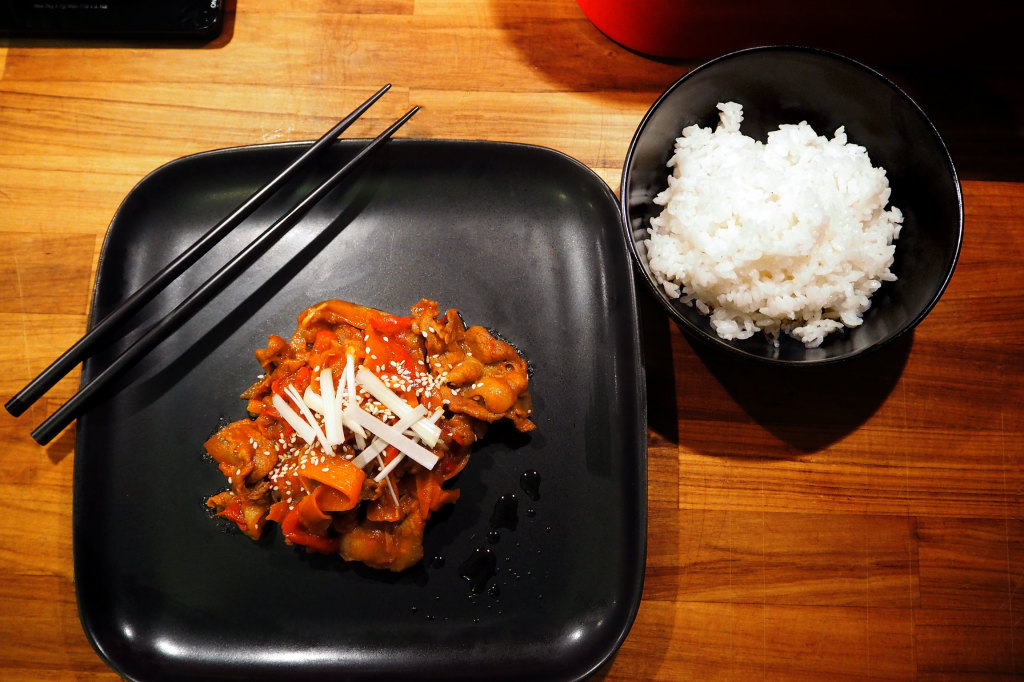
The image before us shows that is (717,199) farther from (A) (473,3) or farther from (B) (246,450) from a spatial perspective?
(B) (246,450)

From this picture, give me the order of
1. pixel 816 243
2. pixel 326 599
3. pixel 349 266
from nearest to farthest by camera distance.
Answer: pixel 816 243 < pixel 326 599 < pixel 349 266

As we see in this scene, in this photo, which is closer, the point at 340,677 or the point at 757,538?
the point at 340,677

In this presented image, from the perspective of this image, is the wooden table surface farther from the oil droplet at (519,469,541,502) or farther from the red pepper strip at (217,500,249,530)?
the red pepper strip at (217,500,249,530)

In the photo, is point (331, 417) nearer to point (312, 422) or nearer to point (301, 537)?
point (312, 422)

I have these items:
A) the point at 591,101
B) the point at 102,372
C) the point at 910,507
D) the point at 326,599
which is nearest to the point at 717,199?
the point at 591,101

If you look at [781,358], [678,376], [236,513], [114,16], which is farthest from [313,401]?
[114,16]

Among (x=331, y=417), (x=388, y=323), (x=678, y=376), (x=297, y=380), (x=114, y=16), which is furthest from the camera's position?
(x=114, y=16)

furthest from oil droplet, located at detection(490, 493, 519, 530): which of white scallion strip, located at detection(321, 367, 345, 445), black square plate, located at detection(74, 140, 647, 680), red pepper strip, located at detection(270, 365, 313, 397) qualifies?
red pepper strip, located at detection(270, 365, 313, 397)
